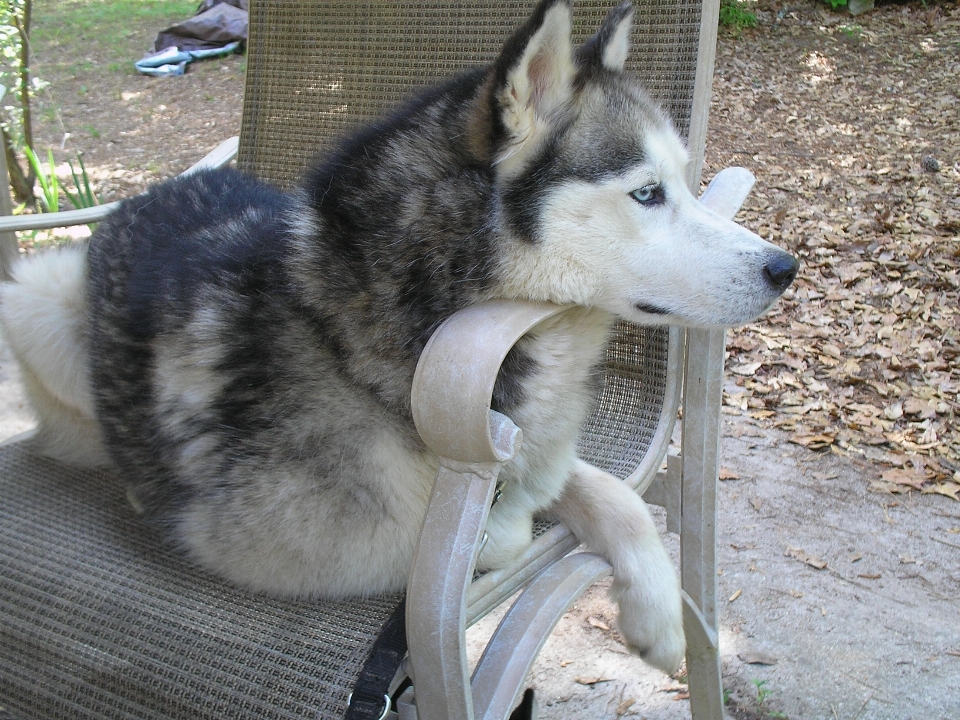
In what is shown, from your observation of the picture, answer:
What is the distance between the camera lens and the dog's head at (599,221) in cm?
136

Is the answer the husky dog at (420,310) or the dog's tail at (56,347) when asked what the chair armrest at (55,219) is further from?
the husky dog at (420,310)

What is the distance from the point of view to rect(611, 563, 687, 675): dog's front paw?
62.3 inches

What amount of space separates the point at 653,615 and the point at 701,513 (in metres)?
0.44

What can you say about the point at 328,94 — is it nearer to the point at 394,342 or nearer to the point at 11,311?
the point at 11,311

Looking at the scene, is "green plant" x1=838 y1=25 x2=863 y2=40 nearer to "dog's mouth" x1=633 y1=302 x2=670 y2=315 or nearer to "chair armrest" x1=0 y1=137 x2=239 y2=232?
"chair armrest" x1=0 y1=137 x2=239 y2=232

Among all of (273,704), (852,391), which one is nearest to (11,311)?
(273,704)

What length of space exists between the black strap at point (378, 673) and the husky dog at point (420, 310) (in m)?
0.15

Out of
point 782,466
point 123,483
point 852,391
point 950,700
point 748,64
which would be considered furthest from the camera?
point 748,64

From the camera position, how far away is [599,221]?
1.38 metres

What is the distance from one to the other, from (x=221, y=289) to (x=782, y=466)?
2.65 meters

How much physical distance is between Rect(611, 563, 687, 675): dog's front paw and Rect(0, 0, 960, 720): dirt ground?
2.47 feet

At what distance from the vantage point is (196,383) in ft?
5.18

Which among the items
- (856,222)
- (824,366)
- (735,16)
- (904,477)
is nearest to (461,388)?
(904,477)

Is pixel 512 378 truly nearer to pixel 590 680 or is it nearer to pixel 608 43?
pixel 608 43
